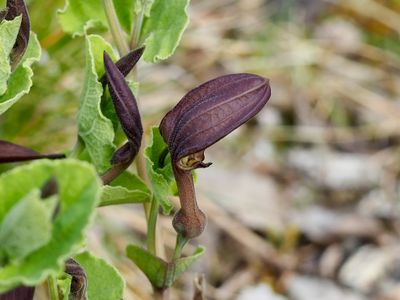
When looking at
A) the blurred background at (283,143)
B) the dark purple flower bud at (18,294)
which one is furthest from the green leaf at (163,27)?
the blurred background at (283,143)

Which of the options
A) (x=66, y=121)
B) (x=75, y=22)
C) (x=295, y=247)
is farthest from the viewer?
(x=295, y=247)

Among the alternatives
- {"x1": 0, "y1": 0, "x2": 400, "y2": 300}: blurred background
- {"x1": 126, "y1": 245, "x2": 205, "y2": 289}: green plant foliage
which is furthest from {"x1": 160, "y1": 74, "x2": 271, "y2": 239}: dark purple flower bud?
{"x1": 0, "y1": 0, "x2": 400, "y2": 300}: blurred background

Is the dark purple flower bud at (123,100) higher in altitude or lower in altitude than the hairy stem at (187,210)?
higher

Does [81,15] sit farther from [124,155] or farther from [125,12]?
[124,155]

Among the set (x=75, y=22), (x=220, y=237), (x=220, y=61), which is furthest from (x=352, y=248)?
(x=75, y=22)

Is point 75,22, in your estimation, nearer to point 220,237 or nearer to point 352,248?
point 220,237

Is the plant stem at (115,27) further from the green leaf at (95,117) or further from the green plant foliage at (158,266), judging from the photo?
the green plant foliage at (158,266)

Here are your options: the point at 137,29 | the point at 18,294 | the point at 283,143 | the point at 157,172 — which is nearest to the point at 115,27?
the point at 137,29
